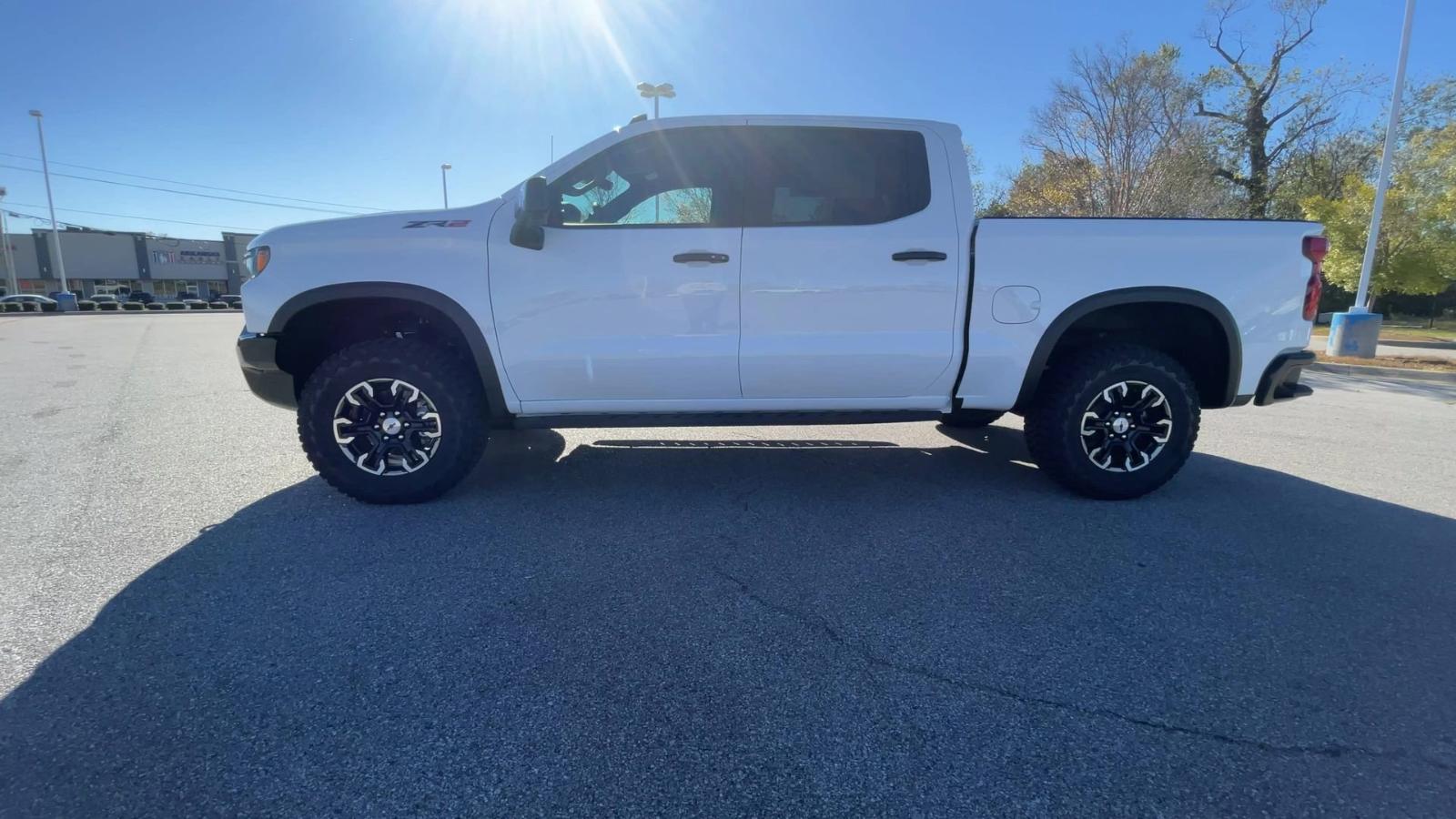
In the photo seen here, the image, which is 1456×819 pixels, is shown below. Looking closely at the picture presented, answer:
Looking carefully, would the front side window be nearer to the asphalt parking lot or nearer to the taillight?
the asphalt parking lot

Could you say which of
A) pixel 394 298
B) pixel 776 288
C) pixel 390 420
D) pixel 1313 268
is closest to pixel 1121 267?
pixel 1313 268

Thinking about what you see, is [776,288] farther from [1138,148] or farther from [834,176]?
[1138,148]

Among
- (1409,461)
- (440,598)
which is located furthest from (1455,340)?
(440,598)

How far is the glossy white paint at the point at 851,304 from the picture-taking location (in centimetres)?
368

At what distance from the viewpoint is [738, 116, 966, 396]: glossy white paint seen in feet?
12.1

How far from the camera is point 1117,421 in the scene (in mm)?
3939

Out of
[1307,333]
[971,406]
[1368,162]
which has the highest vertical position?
[1368,162]

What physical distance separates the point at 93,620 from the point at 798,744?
2641 mm

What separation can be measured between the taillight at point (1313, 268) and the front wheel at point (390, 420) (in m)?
4.75

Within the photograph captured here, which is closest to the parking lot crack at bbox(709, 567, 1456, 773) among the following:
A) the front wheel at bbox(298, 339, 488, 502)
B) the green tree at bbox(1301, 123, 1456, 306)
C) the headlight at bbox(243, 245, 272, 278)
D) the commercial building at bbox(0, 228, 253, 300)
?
the front wheel at bbox(298, 339, 488, 502)

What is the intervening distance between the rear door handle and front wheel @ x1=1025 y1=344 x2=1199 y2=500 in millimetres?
1053

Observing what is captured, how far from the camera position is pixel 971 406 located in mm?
3959

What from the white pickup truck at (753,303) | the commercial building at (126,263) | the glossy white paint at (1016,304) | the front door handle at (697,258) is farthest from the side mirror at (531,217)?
the commercial building at (126,263)

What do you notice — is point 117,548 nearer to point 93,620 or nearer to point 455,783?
point 93,620
